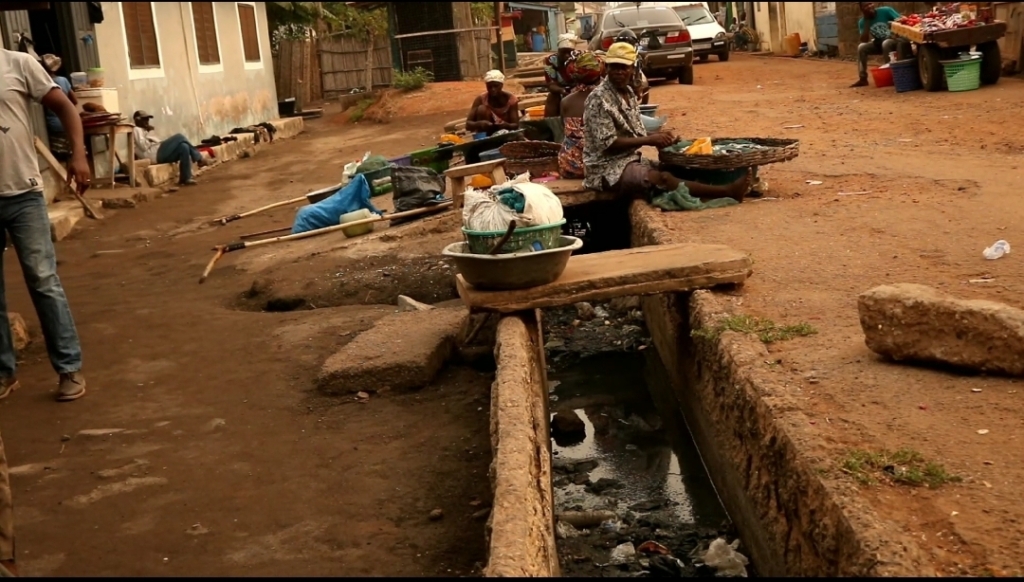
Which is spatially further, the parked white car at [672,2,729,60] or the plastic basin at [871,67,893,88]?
the parked white car at [672,2,729,60]

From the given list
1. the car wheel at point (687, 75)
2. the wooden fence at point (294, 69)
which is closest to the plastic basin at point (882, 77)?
the car wheel at point (687, 75)

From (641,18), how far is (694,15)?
4.18m

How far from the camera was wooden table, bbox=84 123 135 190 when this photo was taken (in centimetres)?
1379

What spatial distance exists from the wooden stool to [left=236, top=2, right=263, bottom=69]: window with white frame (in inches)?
536

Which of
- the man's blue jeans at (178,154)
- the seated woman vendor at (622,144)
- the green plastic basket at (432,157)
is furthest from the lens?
the man's blue jeans at (178,154)

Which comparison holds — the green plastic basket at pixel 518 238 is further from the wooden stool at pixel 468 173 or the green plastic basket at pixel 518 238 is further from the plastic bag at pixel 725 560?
the wooden stool at pixel 468 173

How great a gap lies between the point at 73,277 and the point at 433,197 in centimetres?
321

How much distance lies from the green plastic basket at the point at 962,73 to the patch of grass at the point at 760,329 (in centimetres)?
1116

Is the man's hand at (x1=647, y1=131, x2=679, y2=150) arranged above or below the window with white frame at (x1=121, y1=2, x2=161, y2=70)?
below

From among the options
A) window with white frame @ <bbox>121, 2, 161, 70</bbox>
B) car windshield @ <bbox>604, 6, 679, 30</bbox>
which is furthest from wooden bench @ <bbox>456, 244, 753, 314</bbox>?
car windshield @ <bbox>604, 6, 679, 30</bbox>

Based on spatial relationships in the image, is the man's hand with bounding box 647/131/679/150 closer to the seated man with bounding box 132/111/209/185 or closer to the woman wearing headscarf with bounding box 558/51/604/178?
the woman wearing headscarf with bounding box 558/51/604/178

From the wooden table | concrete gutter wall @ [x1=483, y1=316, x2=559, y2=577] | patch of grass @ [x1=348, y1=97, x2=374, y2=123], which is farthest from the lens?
patch of grass @ [x1=348, y1=97, x2=374, y2=123]

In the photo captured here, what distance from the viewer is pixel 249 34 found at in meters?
22.5

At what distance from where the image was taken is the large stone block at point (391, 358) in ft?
18.6
